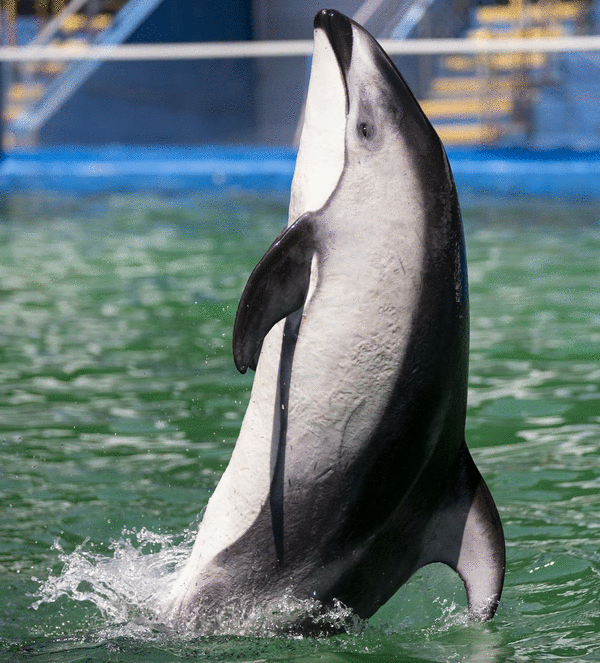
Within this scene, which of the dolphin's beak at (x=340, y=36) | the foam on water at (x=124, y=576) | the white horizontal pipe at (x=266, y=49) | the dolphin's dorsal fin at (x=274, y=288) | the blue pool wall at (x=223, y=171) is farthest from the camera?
the white horizontal pipe at (x=266, y=49)

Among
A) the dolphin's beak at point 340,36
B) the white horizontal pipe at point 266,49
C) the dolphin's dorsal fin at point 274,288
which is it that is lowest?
the dolphin's dorsal fin at point 274,288

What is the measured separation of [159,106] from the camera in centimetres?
1555

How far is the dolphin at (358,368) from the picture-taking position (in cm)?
307

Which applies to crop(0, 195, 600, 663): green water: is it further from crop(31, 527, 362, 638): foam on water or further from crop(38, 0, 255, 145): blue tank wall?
crop(38, 0, 255, 145): blue tank wall

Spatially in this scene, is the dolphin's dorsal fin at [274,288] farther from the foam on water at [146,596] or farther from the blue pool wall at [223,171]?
the blue pool wall at [223,171]

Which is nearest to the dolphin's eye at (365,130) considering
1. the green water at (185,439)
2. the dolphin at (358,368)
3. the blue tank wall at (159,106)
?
the dolphin at (358,368)

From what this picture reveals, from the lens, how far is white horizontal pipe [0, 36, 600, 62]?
13.9m

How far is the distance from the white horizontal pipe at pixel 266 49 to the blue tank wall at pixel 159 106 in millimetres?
228

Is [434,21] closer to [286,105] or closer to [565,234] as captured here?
[286,105]

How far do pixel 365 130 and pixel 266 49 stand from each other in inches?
461

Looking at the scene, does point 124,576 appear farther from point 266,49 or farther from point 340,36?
point 266,49

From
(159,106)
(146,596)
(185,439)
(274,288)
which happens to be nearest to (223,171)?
(159,106)

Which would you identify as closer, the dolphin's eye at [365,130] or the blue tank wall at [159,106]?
the dolphin's eye at [365,130]

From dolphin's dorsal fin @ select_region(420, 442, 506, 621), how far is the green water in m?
0.23
